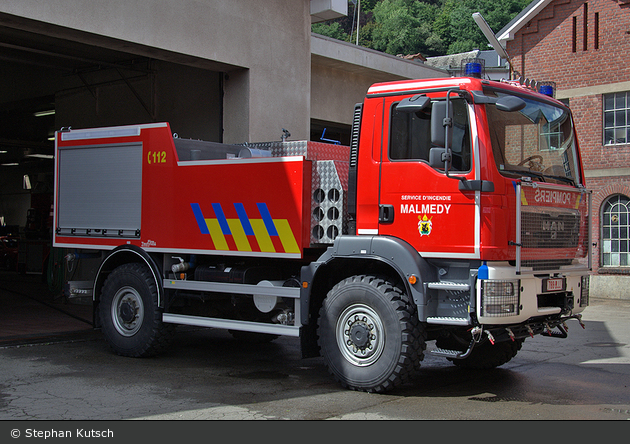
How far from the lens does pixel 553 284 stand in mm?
6770

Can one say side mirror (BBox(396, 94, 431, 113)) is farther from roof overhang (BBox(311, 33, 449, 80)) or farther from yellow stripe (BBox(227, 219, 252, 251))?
roof overhang (BBox(311, 33, 449, 80))

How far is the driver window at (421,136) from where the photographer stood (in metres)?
6.43

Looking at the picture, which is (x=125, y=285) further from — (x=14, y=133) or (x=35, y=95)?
(x=14, y=133)

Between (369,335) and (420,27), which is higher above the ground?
(420,27)

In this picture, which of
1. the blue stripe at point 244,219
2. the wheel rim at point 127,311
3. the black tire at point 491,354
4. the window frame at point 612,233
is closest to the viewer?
the blue stripe at point 244,219

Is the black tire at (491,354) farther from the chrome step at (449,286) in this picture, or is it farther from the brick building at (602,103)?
the brick building at (602,103)

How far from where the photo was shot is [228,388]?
7.01m

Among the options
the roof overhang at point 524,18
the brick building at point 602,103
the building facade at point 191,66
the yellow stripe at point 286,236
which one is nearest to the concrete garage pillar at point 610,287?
the brick building at point 602,103

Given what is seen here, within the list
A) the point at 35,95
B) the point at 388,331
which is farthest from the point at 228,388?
the point at 35,95

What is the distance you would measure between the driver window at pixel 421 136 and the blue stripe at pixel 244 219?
1896mm

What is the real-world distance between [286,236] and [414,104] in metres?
1.99

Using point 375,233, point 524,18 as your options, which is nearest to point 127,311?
point 375,233

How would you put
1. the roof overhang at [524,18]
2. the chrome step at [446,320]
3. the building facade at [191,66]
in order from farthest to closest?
the roof overhang at [524,18] → the building facade at [191,66] → the chrome step at [446,320]

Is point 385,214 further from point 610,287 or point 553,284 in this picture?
point 610,287
